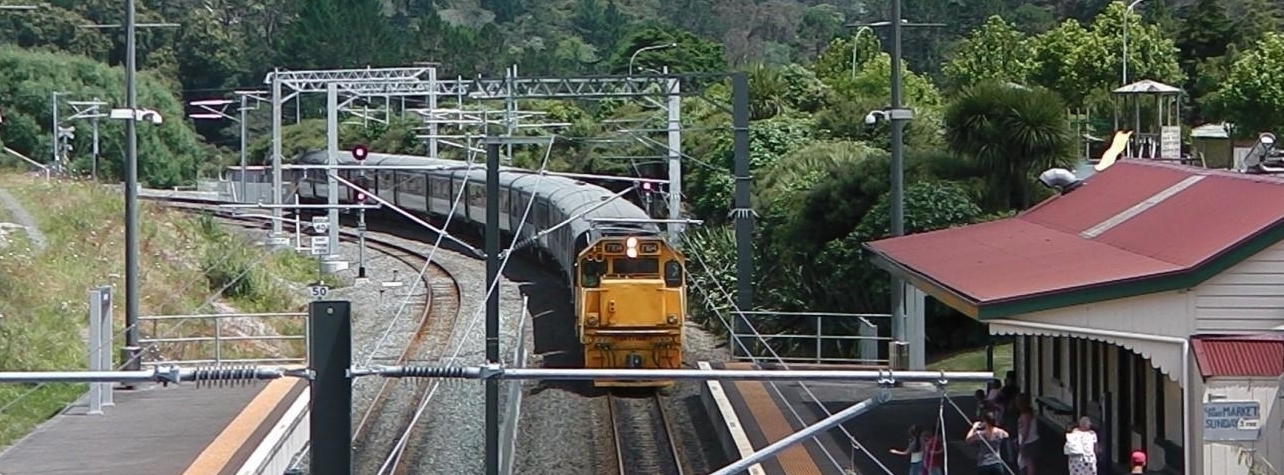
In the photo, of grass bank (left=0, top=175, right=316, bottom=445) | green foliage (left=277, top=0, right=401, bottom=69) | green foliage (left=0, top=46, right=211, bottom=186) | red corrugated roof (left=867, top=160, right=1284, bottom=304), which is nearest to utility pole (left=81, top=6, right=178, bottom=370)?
grass bank (left=0, top=175, right=316, bottom=445)

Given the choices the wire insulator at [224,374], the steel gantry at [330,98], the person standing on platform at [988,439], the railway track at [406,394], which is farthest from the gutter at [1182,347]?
the steel gantry at [330,98]

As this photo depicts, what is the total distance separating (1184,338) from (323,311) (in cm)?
1035

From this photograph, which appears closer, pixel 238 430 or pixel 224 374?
pixel 224 374

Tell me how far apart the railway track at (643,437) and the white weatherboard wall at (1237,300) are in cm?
660

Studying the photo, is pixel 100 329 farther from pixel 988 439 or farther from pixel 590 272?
pixel 988 439

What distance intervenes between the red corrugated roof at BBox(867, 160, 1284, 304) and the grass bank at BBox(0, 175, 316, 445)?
10.6 m

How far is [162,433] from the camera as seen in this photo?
775 inches

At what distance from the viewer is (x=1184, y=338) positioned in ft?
47.1

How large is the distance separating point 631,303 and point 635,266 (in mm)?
658

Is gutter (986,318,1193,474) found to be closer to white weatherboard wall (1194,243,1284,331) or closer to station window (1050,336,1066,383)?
white weatherboard wall (1194,243,1284,331)

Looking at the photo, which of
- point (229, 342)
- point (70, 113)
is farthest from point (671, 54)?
point (229, 342)

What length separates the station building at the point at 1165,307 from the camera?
13.9 metres

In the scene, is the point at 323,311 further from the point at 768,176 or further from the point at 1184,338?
the point at 768,176

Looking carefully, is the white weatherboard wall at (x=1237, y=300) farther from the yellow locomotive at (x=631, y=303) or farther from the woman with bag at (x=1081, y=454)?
the yellow locomotive at (x=631, y=303)
